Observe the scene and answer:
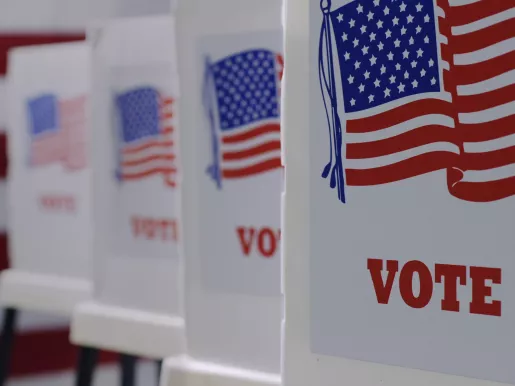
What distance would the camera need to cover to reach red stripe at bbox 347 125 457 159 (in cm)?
64

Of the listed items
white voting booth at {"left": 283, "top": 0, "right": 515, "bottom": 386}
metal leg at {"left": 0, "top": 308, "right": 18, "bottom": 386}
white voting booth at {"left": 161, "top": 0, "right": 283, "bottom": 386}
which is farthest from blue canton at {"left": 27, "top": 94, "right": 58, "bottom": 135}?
white voting booth at {"left": 283, "top": 0, "right": 515, "bottom": 386}

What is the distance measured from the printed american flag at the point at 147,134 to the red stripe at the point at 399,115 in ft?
1.79

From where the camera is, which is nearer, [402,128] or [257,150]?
[402,128]

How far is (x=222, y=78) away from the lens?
926 mm

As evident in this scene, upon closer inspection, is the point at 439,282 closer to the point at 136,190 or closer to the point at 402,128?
the point at 402,128

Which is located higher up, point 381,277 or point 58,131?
point 58,131

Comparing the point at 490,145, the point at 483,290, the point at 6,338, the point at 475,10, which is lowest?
the point at 6,338

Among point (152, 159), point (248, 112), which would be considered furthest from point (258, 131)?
point (152, 159)

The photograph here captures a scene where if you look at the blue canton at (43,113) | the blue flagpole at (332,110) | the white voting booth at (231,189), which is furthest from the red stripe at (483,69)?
the blue canton at (43,113)

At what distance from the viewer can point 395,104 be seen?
0.67 meters

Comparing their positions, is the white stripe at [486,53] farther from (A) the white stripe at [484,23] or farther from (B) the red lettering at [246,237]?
(B) the red lettering at [246,237]

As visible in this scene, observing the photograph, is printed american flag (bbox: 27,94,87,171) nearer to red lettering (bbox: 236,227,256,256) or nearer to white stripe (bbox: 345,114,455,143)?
red lettering (bbox: 236,227,256,256)

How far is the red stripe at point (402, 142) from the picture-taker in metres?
0.64

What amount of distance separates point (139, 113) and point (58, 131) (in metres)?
0.41
